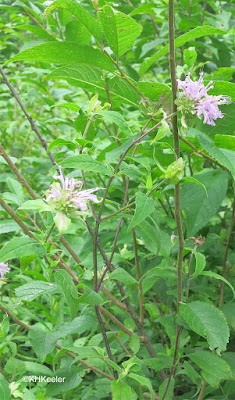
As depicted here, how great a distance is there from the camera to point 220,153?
2.15 feet

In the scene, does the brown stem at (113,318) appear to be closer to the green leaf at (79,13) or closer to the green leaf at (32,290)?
the green leaf at (32,290)

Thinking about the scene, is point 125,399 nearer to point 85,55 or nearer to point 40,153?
point 85,55

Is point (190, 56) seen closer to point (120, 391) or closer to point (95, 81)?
point (95, 81)

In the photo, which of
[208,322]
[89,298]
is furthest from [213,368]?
[89,298]

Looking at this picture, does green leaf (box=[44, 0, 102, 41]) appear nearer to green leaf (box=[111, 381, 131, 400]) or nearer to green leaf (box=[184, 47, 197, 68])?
green leaf (box=[184, 47, 197, 68])

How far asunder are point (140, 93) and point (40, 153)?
1.41m

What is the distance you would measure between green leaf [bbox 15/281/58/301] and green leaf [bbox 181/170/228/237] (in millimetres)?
251

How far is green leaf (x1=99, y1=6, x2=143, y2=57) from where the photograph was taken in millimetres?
606

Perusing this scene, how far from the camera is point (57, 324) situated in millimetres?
1031

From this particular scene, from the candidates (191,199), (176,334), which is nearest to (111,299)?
(176,334)

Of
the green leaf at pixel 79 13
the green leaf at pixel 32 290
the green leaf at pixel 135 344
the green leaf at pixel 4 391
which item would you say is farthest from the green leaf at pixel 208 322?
the green leaf at pixel 79 13

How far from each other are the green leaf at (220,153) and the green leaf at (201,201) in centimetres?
11

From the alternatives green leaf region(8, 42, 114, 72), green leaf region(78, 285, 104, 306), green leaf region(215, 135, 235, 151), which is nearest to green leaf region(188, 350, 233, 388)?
green leaf region(78, 285, 104, 306)

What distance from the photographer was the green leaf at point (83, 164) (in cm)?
55
